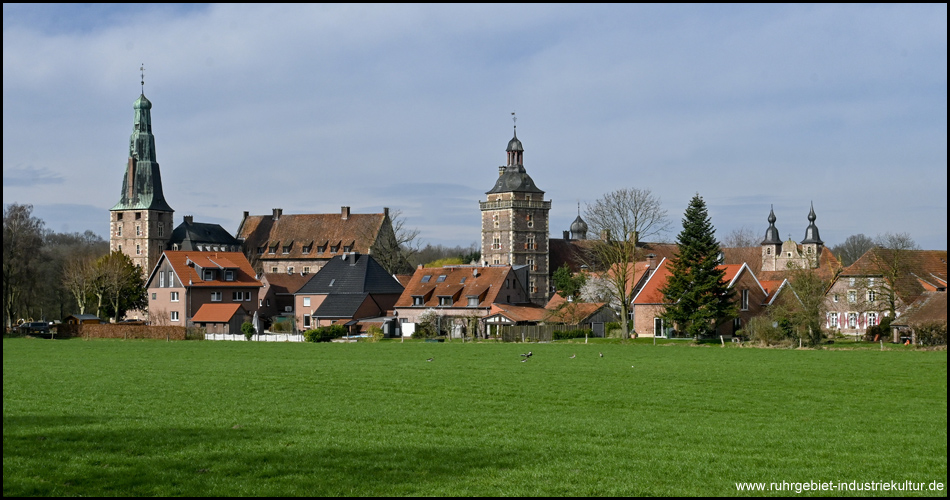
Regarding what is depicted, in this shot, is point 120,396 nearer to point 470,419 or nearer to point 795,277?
point 470,419

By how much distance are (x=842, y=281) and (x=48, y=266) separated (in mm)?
65581

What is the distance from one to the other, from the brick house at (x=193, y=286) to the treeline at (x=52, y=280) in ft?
17.4

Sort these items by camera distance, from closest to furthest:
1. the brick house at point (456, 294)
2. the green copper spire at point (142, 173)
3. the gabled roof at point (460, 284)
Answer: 1. the brick house at point (456, 294)
2. the gabled roof at point (460, 284)
3. the green copper spire at point (142, 173)

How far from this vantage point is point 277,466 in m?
12.6

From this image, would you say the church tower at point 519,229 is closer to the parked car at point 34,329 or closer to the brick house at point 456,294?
the brick house at point 456,294

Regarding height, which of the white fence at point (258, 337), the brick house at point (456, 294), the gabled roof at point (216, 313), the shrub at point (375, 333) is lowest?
the white fence at point (258, 337)

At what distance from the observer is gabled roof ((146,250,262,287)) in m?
71.6

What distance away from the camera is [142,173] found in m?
110

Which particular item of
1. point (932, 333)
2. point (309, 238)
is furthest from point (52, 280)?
point (932, 333)

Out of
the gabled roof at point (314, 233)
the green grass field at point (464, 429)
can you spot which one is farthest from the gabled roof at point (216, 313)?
the green grass field at point (464, 429)

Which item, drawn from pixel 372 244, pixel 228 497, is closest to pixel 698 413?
pixel 228 497

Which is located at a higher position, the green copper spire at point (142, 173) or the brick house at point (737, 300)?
the green copper spire at point (142, 173)

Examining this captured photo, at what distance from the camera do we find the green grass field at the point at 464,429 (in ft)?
39.3

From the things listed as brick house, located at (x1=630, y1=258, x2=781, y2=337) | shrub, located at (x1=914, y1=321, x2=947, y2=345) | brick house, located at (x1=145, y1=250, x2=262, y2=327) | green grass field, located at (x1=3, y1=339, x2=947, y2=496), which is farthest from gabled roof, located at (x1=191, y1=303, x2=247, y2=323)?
shrub, located at (x1=914, y1=321, x2=947, y2=345)
